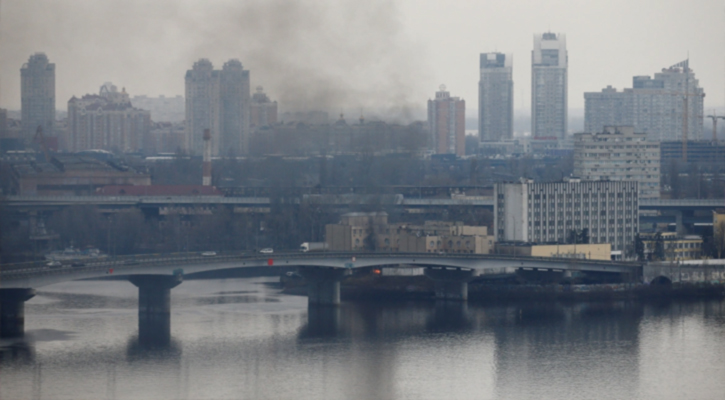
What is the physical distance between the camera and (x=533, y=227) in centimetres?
2041

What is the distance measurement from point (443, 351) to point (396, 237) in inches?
267

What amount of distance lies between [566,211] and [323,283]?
202 inches

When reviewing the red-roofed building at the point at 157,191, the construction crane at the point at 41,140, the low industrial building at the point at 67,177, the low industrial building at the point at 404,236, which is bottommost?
the low industrial building at the point at 404,236

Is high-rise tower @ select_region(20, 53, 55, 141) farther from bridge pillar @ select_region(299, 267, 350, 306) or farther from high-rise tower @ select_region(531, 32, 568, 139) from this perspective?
high-rise tower @ select_region(531, 32, 568, 139)

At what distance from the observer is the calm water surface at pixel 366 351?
39.5 feet

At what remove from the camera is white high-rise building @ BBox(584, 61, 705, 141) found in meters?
55.4

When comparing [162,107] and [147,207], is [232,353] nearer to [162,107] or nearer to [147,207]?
[147,207]

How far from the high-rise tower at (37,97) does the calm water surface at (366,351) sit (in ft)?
43.8

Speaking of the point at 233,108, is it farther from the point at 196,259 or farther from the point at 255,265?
the point at 196,259

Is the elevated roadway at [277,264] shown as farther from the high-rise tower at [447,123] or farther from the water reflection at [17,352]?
the high-rise tower at [447,123]

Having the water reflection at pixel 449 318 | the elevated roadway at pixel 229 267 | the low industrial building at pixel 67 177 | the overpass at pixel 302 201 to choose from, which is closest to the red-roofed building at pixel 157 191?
the low industrial building at pixel 67 177

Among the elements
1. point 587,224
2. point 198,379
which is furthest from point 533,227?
point 198,379

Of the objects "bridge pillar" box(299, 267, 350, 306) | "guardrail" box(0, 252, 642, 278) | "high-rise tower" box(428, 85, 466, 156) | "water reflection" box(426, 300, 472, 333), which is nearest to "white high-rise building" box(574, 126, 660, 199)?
"guardrail" box(0, 252, 642, 278)

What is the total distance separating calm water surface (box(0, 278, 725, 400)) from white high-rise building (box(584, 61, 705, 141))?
1538 inches
